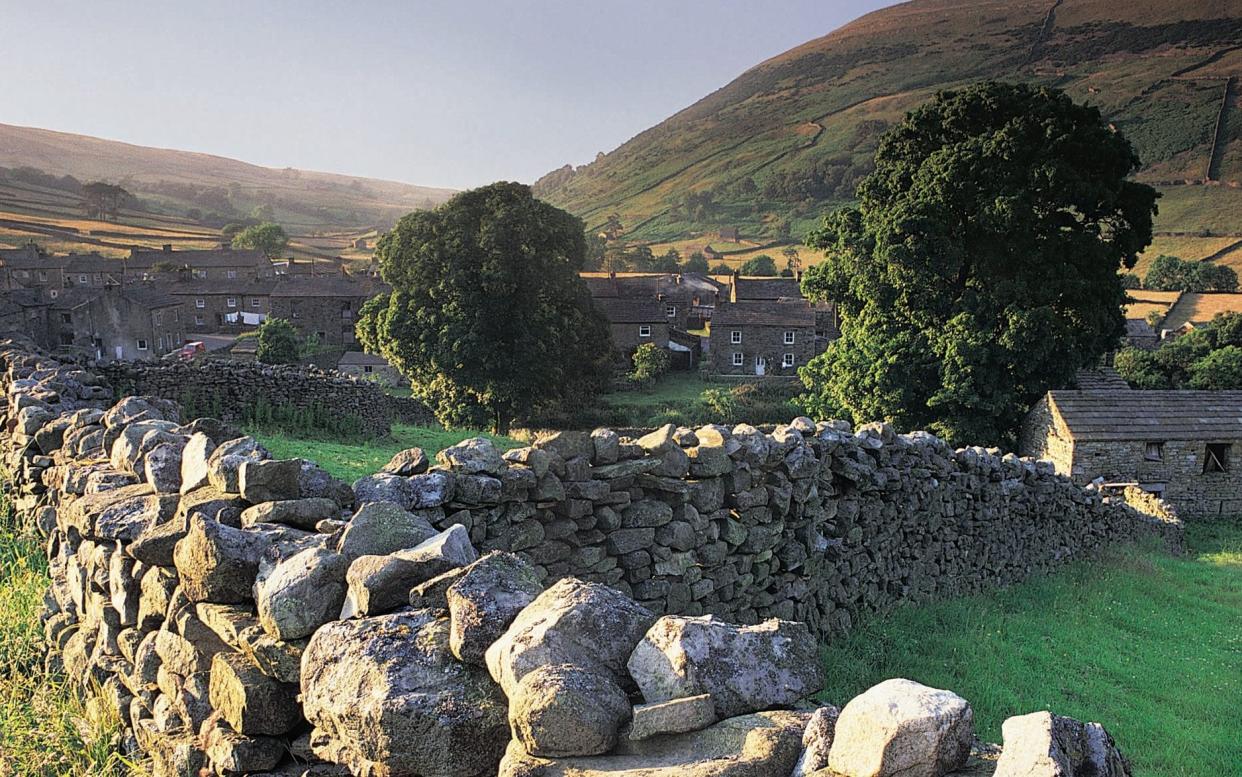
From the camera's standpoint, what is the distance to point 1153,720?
7074mm

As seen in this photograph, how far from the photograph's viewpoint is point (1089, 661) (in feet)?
27.8

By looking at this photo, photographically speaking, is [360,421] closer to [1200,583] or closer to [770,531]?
[770,531]

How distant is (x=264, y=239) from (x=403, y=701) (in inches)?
5103

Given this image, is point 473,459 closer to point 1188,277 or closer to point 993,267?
point 993,267

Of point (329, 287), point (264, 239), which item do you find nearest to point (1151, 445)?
point (329, 287)

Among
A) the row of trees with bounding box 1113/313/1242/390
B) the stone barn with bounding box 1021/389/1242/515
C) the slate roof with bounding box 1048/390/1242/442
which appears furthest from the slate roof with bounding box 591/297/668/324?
the slate roof with bounding box 1048/390/1242/442

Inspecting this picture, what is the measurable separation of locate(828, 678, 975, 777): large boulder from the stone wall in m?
16.4

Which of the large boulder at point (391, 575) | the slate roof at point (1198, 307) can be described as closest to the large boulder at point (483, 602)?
the large boulder at point (391, 575)

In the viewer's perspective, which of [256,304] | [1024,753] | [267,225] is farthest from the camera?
[267,225]

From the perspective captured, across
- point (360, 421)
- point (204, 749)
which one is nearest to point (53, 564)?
point (204, 749)

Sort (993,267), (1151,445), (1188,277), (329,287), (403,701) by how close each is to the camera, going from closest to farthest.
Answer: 1. (403,701)
2. (1151,445)
3. (993,267)
4. (329,287)
5. (1188,277)

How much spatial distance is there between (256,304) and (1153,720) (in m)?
79.3

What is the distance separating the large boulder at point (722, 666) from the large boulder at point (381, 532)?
1282 mm

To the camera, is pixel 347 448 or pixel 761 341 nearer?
pixel 347 448
